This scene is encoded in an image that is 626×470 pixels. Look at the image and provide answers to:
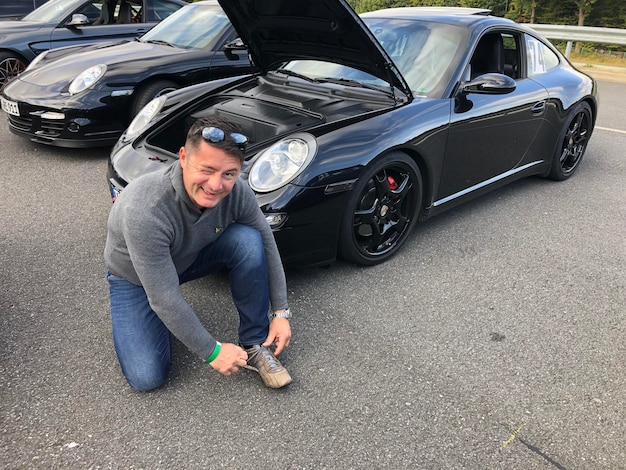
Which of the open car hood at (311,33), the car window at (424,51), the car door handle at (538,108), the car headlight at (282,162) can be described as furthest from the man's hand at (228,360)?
the car door handle at (538,108)

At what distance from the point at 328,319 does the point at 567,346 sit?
117 centimetres

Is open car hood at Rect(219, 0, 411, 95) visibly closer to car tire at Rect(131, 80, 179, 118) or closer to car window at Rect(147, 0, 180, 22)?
car tire at Rect(131, 80, 179, 118)

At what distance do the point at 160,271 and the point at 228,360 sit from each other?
424mm

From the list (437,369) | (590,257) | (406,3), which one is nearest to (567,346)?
(437,369)

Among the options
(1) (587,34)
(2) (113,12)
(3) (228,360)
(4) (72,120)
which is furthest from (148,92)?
(1) (587,34)

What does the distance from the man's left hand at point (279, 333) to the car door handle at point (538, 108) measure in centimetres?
280

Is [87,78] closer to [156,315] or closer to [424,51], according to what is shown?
[424,51]

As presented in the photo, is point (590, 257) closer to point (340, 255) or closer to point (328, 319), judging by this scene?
point (340, 255)

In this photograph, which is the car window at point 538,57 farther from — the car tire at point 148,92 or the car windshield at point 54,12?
the car windshield at point 54,12

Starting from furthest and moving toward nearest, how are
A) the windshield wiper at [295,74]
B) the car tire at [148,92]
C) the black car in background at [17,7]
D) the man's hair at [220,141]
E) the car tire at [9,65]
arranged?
the black car in background at [17,7], the car tire at [9,65], the car tire at [148,92], the windshield wiper at [295,74], the man's hair at [220,141]

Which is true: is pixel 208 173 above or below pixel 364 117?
above

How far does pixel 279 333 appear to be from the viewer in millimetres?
Result: 2314

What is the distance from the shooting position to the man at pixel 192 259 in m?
1.94

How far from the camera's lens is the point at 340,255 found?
10.2 ft
